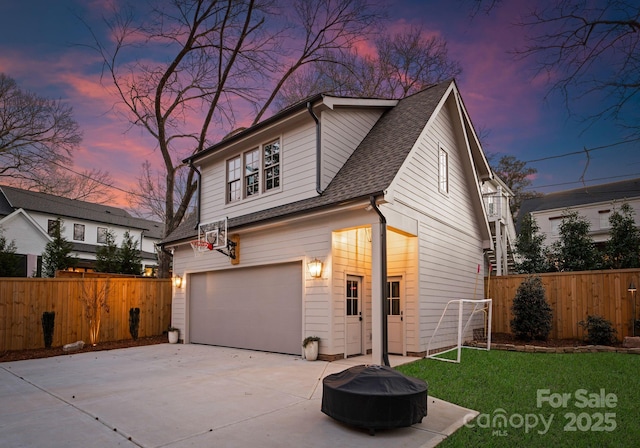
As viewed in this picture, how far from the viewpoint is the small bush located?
9.42 metres

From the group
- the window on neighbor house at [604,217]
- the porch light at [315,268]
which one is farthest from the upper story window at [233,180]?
the window on neighbor house at [604,217]

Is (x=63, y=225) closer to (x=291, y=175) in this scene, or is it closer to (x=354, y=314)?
(x=291, y=175)

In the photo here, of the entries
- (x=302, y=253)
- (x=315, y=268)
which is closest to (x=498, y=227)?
(x=302, y=253)

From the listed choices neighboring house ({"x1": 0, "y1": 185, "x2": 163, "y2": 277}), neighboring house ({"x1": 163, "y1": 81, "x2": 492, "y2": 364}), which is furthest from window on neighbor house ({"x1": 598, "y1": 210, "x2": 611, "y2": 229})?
neighboring house ({"x1": 0, "y1": 185, "x2": 163, "y2": 277})

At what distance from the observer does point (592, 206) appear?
25438mm

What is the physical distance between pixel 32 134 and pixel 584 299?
74.2 ft

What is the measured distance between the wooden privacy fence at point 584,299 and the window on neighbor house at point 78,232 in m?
25.1

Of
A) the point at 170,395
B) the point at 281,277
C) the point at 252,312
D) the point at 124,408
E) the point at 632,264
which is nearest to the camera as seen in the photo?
the point at 124,408

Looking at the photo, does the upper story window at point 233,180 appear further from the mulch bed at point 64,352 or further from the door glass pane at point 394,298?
the mulch bed at point 64,352

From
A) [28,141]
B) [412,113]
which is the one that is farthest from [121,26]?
[412,113]

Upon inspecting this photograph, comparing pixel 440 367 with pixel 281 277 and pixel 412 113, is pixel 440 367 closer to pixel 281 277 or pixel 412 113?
pixel 281 277

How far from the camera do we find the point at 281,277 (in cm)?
977

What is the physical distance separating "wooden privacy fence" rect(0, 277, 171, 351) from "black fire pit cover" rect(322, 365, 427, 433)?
397 inches

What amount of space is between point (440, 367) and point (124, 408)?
5.14 meters
